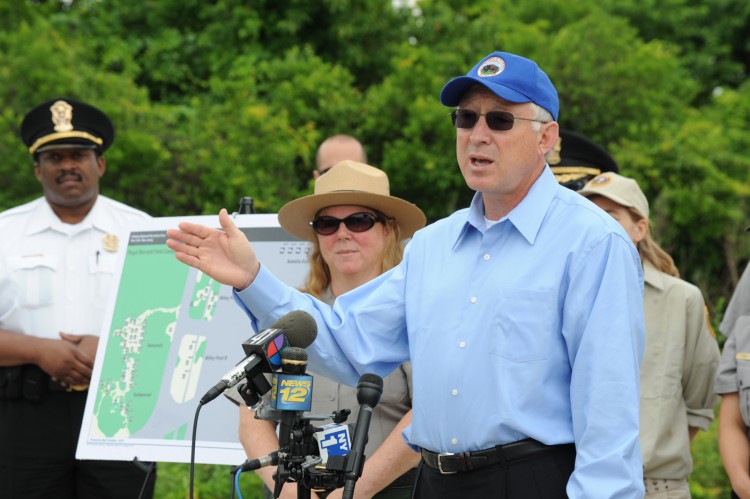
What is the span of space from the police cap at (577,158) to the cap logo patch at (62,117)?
2804 mm

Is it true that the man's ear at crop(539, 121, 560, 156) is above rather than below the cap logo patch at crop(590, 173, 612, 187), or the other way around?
below

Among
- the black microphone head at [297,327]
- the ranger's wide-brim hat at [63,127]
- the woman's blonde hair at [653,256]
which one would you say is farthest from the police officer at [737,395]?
the ranger's wide-brim hat at [63,127]

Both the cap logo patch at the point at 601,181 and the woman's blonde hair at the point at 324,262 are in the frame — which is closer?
the woman's blonde hair at the point at 324,262

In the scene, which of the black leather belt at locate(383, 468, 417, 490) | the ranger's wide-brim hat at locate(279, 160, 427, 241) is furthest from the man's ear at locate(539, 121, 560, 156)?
the black leather belt at locate(383, 468, 417, 490)

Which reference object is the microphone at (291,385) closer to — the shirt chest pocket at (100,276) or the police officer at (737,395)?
the police officer at (737,395)

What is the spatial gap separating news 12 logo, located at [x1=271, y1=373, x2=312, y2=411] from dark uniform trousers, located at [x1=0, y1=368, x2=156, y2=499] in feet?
9.31

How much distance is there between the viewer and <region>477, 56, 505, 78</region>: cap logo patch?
129 inches

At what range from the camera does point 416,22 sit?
41.8 ft

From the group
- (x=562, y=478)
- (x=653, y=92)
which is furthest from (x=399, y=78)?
(x=562, y=478)

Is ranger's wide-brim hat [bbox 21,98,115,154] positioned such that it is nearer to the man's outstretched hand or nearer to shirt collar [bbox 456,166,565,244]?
the man's outstretched hand

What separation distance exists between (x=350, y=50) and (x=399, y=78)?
2103 mm

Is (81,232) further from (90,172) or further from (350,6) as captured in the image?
(350,6)

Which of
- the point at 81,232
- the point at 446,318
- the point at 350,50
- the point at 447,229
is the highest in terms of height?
the point at 350,50

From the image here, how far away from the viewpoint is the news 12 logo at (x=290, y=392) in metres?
2.83
